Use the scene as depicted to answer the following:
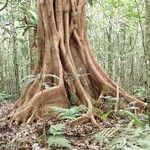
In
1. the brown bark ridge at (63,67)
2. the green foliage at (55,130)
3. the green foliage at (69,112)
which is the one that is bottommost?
the green foliage at (55,130)

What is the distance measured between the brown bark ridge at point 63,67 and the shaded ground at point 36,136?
21.7 inches

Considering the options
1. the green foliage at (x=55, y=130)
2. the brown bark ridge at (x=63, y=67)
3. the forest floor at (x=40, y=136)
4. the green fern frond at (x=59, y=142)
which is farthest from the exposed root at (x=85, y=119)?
the green fern frond at (x=59, y=142)

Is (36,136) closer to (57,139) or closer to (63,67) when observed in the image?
(57,139)

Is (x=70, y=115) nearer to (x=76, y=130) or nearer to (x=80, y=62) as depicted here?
(x=76, y=130)

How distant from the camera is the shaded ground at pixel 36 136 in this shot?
553cm

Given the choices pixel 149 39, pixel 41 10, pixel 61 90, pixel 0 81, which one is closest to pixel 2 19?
pixel 0 81

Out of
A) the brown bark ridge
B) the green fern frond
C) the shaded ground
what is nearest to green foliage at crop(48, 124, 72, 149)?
the green fern frond

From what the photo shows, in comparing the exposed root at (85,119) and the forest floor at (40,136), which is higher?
the exposed root at (85,119)

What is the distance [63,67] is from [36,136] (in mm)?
2414

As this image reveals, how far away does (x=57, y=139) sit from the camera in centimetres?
536

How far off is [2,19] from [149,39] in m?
10.7

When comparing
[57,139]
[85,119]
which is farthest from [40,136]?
[85,119]

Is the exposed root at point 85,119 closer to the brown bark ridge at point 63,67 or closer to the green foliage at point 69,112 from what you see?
the green foliage at point 69,112

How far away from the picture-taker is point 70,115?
6.56 m
